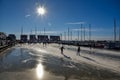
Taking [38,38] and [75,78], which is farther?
[38,38]

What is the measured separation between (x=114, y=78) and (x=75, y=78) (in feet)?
9.37

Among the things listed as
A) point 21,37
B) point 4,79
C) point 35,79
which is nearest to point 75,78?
point 35,79

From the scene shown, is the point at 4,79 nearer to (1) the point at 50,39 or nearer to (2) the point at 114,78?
(2) the point at 114,78

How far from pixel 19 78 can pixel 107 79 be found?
20.1ft

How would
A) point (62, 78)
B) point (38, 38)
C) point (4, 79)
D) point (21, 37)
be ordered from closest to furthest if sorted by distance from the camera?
point (4, 79)
point (62, 78)
point (21, 37)
point (38, 38)

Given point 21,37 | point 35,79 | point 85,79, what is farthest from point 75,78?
point 21,37

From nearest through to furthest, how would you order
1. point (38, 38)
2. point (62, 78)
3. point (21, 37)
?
point (62, 78) < point (21, 37) < point (38, 38)

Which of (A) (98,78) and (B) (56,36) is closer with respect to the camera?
(A) (98,78)

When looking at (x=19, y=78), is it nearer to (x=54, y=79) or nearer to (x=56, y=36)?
(x=54, y=79)

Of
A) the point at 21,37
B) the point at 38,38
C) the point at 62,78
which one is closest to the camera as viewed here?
the point at 62,78

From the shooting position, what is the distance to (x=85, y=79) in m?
13.8

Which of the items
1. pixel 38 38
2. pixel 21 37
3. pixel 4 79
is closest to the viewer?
pixel 4 79

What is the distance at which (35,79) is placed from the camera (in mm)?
13492

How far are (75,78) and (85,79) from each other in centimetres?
74
